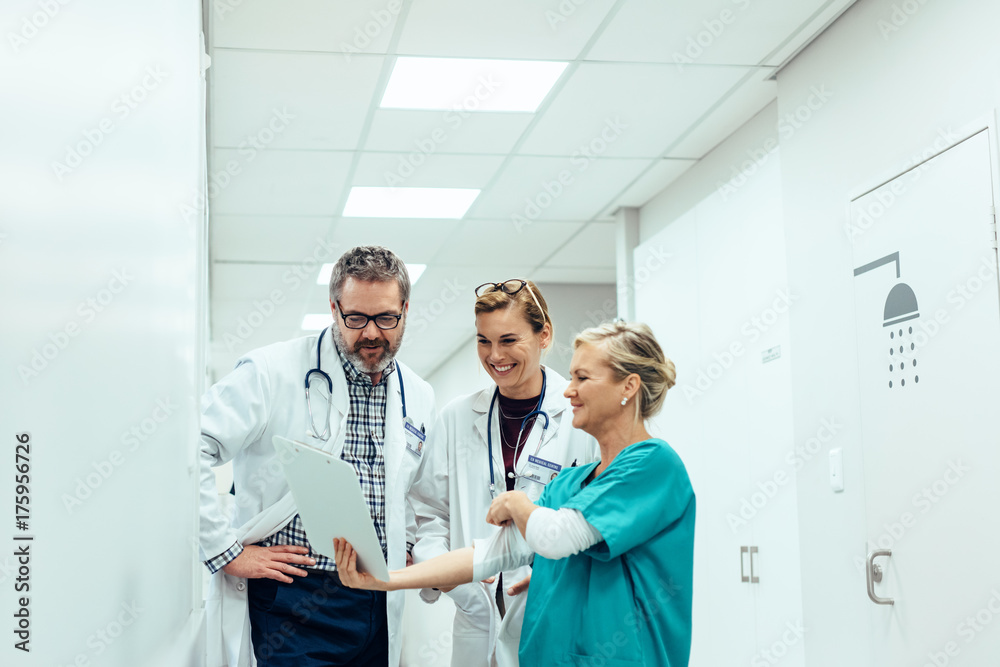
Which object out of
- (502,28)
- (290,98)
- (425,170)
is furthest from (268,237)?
(502,28)

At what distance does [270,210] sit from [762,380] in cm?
283

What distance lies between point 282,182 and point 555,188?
56.4 inches

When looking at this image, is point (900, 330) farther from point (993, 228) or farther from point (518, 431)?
point (518, 431)

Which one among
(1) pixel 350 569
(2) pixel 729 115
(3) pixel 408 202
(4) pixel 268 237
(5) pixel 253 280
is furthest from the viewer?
(5) pixel 253 280

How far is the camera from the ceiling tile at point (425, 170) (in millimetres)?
4449

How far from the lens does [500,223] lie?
5562 millimetres

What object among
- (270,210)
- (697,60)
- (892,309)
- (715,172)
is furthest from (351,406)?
(270,210)

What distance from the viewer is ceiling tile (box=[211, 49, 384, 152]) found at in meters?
3.45

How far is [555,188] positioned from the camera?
4965 mm

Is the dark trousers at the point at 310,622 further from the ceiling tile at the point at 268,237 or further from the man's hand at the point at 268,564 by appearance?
the ceiling tile at the point at 268,237

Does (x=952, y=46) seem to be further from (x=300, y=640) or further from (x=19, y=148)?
(x=19, y=148)

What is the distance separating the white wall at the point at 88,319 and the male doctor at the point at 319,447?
372 millimetres

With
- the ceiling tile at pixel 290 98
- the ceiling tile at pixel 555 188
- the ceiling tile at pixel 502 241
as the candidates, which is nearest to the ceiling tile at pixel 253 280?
the ceiling tile at pixel 502 241

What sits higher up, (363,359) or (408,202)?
(408,202)
